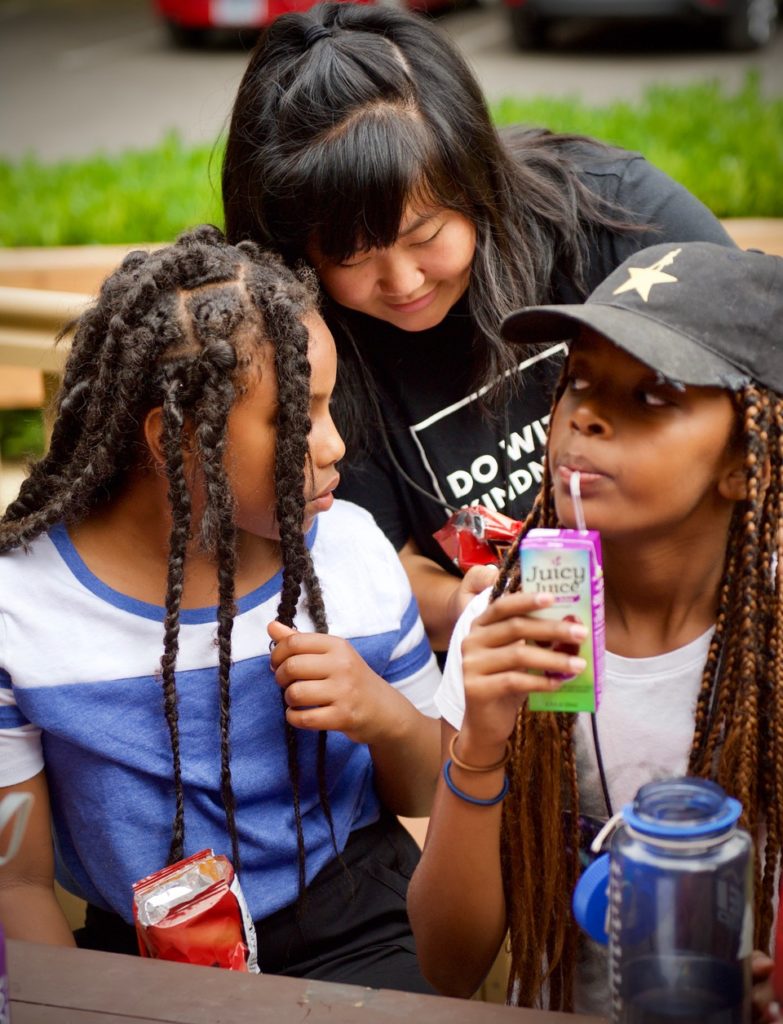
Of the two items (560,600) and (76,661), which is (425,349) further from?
(560,600)

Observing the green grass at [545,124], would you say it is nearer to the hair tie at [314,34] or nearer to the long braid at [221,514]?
the hair tie at [314,34]

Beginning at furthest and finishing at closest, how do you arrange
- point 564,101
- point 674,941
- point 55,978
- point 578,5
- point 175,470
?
point 578,5 < point 564,101 < point 175,470 < point 55,978 < point 674,941

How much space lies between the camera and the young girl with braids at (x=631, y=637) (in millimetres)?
1544

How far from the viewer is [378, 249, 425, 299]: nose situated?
2.26 metres

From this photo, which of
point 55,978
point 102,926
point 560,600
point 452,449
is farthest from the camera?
point 452,449

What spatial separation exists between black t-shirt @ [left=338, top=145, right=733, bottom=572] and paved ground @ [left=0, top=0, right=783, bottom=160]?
16.4 ft

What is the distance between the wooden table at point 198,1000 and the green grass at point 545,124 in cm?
340

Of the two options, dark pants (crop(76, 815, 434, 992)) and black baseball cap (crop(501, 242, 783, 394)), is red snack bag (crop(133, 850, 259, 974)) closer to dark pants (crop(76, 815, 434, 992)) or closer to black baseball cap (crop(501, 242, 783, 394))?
dark pants (crop(76, 815, 434, 992))

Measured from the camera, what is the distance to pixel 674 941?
3.99ft

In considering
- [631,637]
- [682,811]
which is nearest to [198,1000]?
[682,811]

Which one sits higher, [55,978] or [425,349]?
[425,349]

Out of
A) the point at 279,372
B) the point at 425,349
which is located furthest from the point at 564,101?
the point at 279,372

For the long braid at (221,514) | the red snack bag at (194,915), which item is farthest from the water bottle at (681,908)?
the long braid at (221,514)

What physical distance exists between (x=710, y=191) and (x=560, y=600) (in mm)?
4112
